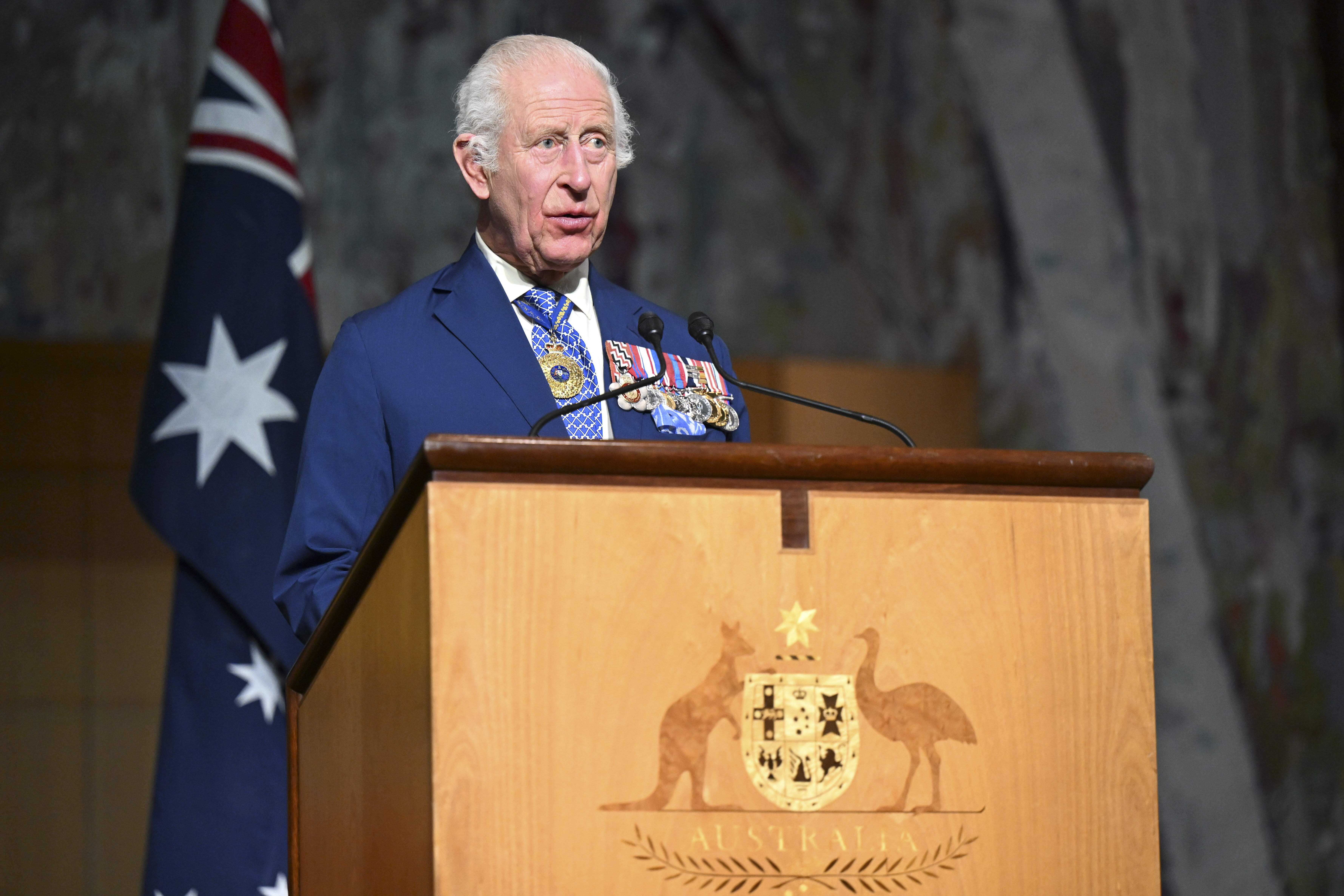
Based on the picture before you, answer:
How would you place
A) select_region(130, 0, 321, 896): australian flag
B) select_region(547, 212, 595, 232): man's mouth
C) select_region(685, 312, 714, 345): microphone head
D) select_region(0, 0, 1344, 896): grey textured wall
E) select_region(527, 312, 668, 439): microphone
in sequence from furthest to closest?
select_region(0, 0, 1344, 896): grey textured wall, select_region(130, 0, 321, 896): australian flag, select_region(547, 212, 595, 232): man's mouth, select_region(685, 312, 714, 345): microphone head, select_region(527, 312, 668, 439): microphone

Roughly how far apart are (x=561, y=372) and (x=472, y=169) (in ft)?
1.17

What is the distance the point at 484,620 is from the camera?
122 cm

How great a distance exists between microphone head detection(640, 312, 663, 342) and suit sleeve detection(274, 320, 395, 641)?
0.37 metres

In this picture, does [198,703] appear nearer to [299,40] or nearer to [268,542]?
[268,542]

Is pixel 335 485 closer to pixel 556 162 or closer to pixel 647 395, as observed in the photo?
pixel 647 395

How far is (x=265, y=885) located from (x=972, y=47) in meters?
3.49

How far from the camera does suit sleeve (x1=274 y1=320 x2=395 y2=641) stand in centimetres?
182

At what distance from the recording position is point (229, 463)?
3.37 m

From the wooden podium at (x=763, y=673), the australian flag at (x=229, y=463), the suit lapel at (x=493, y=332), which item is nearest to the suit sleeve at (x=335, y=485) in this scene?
the suit lapel at (x=493, y=332)

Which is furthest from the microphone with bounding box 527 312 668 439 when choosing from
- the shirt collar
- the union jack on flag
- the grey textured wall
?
the grey textured wall

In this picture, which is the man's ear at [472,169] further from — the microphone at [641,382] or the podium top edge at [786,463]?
the podium top edge at [786,463]

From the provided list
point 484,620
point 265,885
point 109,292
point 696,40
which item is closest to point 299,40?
point 109,292

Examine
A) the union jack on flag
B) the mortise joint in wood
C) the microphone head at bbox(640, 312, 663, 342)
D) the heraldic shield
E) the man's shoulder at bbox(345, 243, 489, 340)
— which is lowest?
the heraldic shield

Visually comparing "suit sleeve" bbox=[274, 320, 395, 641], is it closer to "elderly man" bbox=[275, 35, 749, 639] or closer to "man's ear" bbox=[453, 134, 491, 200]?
"elderly man" bbox=[275, 35, 749, 639]
